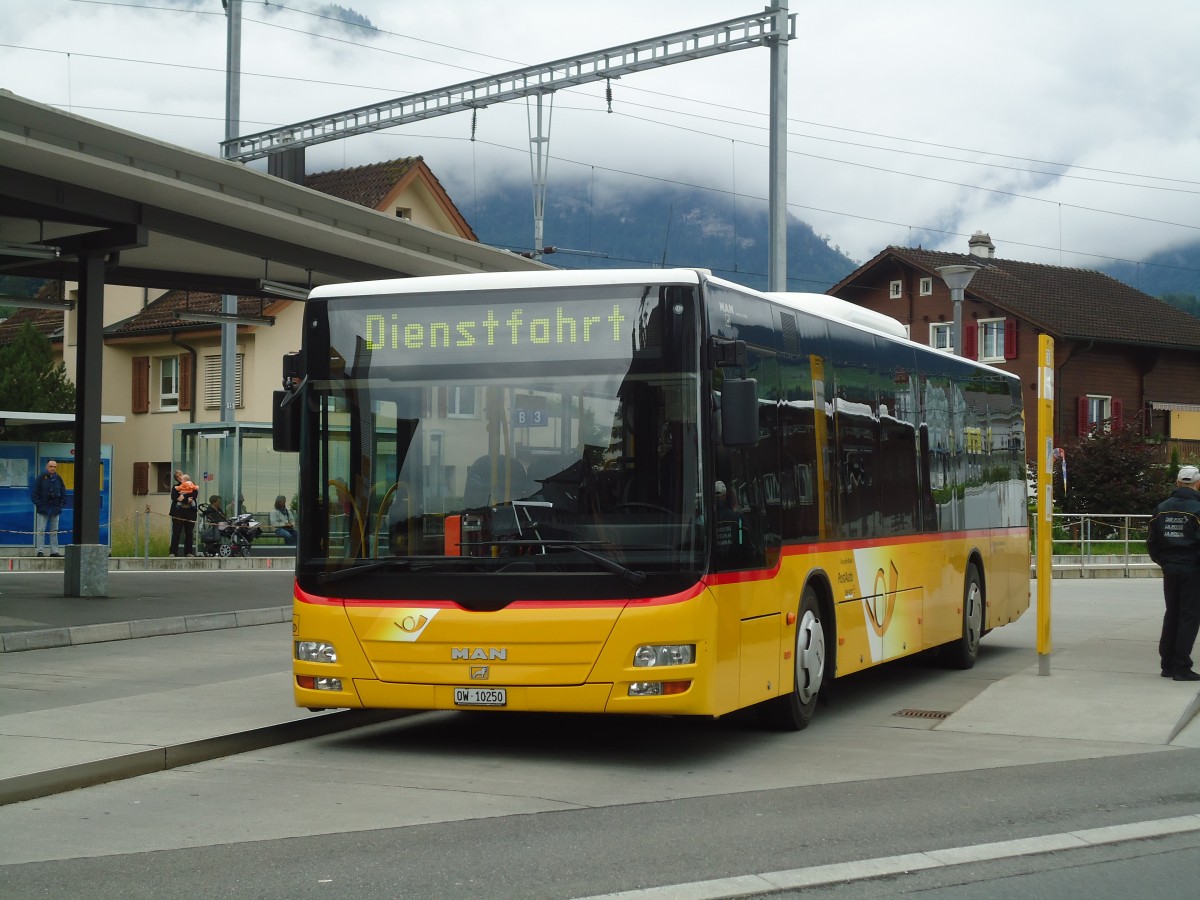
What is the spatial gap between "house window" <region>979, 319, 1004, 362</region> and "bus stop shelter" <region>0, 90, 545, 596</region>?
1786 inches

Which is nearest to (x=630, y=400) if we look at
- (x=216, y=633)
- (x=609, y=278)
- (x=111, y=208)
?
(x=609, y=278)

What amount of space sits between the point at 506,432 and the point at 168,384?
46615 mm

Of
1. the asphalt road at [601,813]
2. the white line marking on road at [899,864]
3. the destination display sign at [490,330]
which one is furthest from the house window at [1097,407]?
the white line marking on road at [899,864]

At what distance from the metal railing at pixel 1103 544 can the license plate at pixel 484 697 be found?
1234 inches

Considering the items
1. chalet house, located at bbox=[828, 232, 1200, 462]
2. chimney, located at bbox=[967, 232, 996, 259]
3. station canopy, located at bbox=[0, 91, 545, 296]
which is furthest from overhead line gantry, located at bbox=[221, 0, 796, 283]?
chimney, located at bbox=[967, 232, 996, 259]

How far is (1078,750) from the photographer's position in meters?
10.6

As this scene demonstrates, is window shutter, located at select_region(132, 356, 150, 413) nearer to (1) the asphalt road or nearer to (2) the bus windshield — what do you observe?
(1) the asphalt road

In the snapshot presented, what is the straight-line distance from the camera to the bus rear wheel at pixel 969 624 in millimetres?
15812

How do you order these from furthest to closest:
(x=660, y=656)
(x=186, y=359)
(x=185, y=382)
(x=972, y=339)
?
1. (x=972, y=339)
2. (x=185, y=382)
3. (x=186, y=359)
4. (x=660, y=656)

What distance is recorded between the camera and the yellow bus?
9.43m

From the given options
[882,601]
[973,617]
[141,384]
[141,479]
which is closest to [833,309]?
[882,601]

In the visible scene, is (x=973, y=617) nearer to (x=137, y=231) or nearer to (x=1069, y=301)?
(x=137, y=231)

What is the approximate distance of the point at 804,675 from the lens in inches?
442

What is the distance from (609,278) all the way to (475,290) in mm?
817
